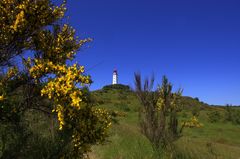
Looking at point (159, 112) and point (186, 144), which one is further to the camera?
point (186, 144)

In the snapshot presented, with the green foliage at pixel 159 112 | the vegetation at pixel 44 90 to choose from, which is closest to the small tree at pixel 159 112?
the green foliage at pixel 159 112

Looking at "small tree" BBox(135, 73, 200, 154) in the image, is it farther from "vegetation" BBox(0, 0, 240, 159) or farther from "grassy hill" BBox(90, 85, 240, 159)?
"vegetation" BBox(0, 0, 240, 159)

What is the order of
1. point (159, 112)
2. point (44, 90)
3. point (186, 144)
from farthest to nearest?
point (186, 144) → point (159, 112) → point (44, 90)

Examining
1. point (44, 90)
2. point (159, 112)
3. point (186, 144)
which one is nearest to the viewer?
point (44, 90)

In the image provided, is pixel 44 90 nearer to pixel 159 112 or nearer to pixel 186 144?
pixel 159 112

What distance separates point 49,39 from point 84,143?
88.4 inches

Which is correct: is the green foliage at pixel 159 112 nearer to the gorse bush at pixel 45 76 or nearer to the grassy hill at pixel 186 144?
the grassy hill at pixel 186 144

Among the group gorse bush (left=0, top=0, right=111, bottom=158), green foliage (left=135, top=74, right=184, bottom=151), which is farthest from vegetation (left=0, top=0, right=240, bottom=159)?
green foliage (left=135, top=74, right=184, bottom=151)

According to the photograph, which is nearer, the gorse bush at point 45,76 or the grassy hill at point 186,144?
the gorse bush at point 45,76

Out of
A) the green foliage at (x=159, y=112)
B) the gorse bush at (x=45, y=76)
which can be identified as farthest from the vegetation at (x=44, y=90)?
the green foliage at (x=159, y=112)

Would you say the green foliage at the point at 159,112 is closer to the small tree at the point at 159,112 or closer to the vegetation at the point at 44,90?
the small tree at the point at 159,112

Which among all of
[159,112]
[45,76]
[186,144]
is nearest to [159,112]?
[159,112]

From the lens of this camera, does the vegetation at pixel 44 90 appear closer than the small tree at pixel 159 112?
Yes

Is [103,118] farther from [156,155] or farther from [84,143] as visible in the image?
[156,155]
